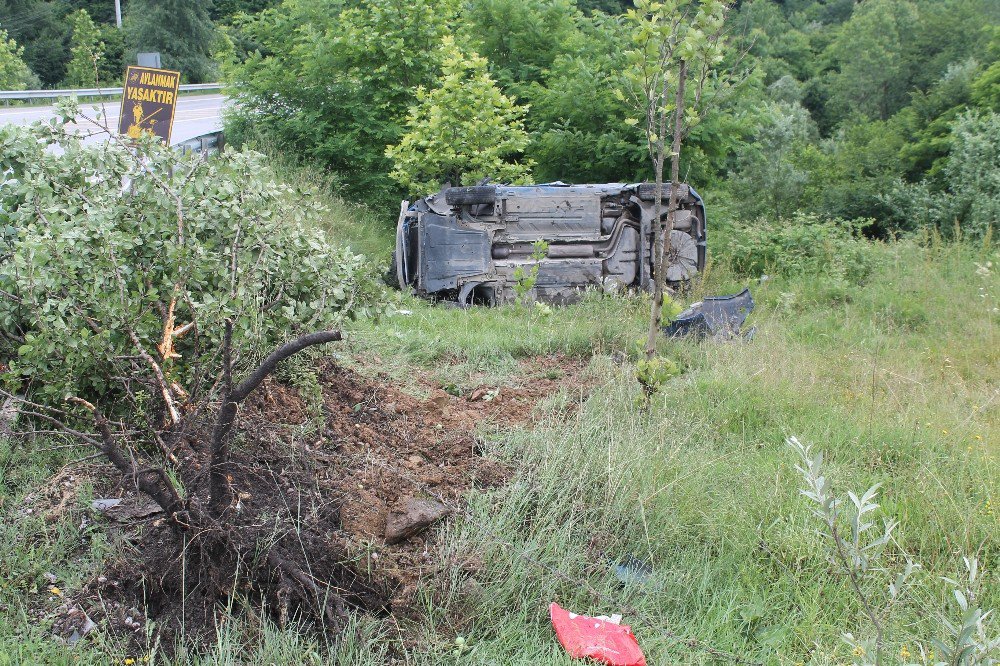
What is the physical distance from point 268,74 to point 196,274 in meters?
12.9

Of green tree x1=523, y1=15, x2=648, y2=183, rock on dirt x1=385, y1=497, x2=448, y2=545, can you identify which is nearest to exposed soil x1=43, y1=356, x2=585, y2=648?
rock on dirt x1=385, y1=497, x2=448, y2=545

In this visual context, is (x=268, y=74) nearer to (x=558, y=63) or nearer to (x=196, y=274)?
(x=558, y=63)

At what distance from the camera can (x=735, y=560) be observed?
3848 millimetres

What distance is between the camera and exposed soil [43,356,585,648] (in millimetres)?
3312

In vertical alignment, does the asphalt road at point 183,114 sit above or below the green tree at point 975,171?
above

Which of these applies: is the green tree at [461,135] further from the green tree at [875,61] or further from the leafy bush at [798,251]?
the green tree at [875,61]

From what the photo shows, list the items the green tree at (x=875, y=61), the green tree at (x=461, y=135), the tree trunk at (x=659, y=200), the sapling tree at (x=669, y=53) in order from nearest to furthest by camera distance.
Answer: the sapling tree at (x=669, y=53) → the tree trunk at (x=659, y=200) → the green tree at (x=461, y=135) → the green tree at (x=875, y=61)

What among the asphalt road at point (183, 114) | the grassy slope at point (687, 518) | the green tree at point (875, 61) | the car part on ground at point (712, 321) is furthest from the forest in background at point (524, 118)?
the green tree at point (875, 61)

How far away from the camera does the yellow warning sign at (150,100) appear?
9359 millimetres

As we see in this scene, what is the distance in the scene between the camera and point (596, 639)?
324 centimetres

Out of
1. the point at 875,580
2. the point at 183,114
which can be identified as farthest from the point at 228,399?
the point at 183,114

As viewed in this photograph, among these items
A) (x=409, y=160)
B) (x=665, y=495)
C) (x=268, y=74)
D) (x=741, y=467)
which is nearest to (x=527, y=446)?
(x=665, y=495)

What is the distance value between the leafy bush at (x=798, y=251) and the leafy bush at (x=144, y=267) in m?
9.05

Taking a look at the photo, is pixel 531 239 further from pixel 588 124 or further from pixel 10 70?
pixel 10 70
